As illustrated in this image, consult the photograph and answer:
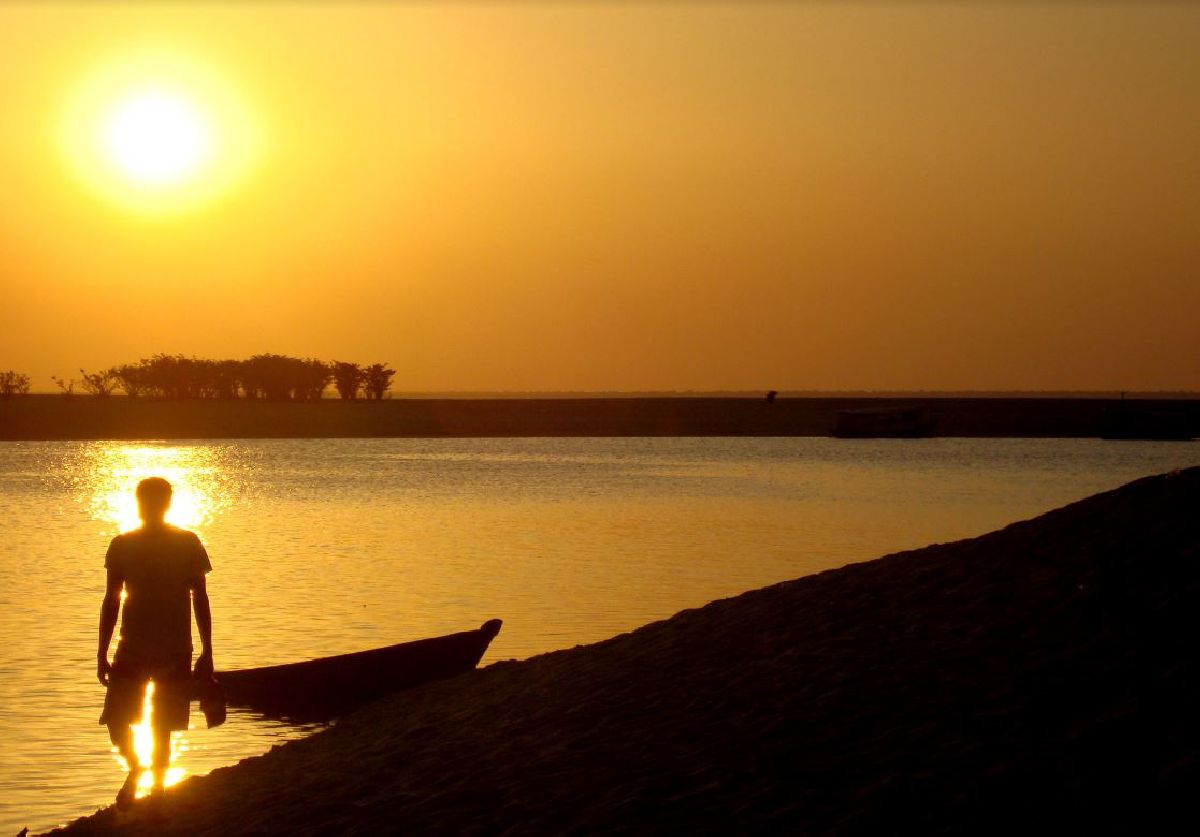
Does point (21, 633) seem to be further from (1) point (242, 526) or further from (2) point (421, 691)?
(1) point (242, 526)

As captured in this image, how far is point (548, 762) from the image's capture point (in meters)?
11.6

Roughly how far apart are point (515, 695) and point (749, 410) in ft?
538

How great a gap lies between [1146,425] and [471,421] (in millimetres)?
67225

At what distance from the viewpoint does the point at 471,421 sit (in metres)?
156

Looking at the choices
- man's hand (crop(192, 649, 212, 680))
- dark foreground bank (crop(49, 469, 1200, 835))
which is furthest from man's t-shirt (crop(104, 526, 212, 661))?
dark foreground bank (crop(49, 469, 1200, 835))

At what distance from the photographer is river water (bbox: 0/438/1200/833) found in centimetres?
1925

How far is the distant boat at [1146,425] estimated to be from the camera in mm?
122250

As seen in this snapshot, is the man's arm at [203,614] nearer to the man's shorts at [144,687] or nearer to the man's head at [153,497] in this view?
the man's shorts at [144,687]

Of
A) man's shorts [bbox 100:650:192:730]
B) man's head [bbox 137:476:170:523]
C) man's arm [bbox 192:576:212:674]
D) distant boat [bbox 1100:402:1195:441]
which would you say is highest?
man's head [bbox 137:476:170:523]

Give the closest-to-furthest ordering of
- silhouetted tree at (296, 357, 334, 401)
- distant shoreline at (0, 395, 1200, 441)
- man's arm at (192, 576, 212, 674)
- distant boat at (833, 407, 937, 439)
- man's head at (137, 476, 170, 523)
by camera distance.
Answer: man's head at (137, 476, 170, 523) < man's arm at (192, 576, 212, 674) < distant boat at (833, 407, 937, 439) < distant shoreline at (0, 395, 1200, 441) < silhouetted tree at (296, 357, 334, 401)

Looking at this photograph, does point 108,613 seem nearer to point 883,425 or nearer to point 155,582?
point 155,582

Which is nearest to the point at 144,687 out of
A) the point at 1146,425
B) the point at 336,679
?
the point at 336,679

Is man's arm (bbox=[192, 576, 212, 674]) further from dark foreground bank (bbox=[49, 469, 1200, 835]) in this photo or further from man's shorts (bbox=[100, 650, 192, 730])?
dark foreground bank (bbox=[49, 469, 1200, 835])

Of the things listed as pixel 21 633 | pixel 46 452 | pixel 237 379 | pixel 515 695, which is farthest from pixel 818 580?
pixel 237 379
